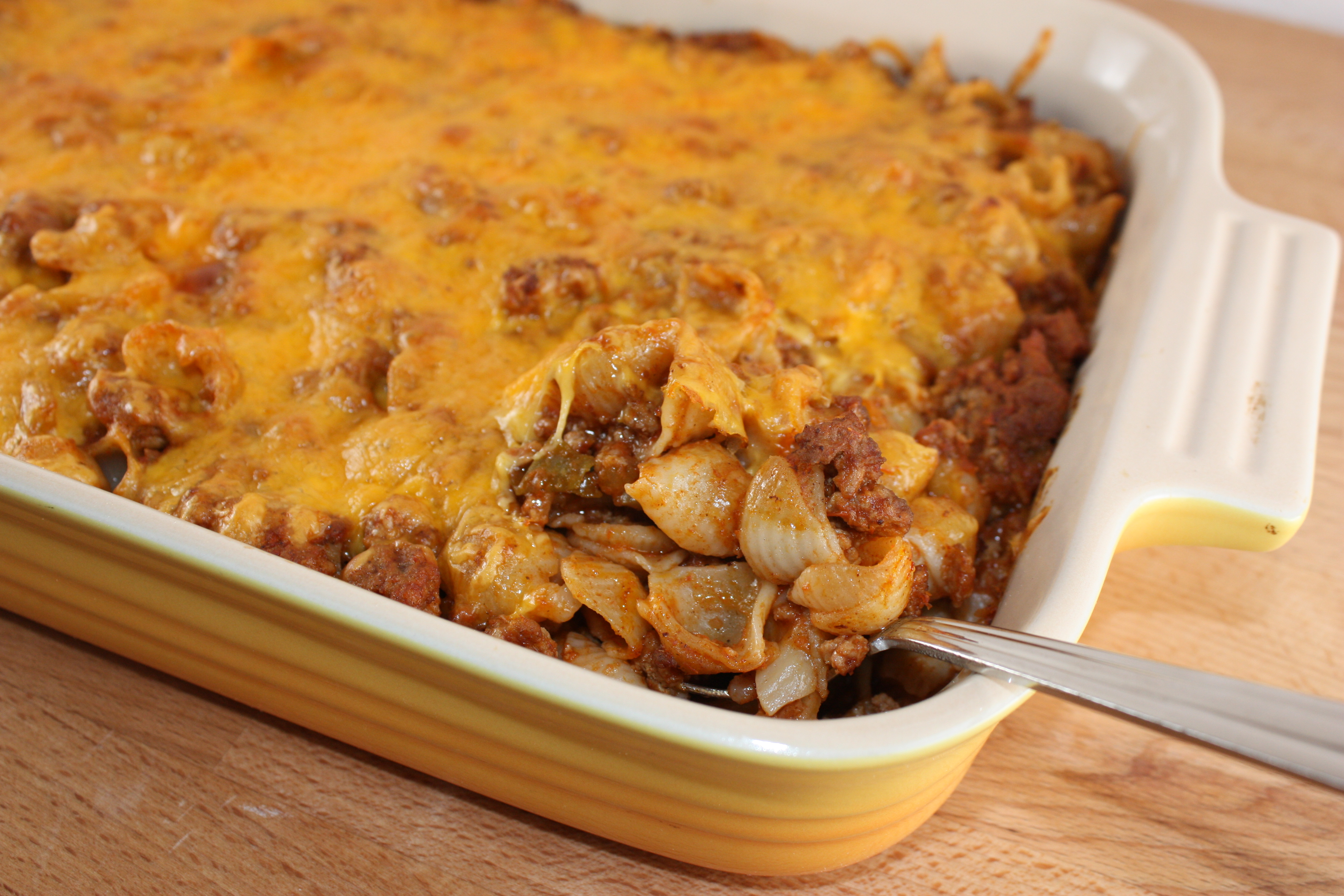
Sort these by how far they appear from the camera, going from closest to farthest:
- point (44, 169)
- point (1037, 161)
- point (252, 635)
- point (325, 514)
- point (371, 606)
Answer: point (371, 606) < point (252, 635) < point (325, 514) < point (44, 169) < point (1037, 161)

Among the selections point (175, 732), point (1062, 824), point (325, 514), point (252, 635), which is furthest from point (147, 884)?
point (1062, 824)

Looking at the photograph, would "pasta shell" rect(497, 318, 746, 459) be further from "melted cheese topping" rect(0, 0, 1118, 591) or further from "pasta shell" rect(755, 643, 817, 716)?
"pasta shell" rect(755, 643, 817, 716)

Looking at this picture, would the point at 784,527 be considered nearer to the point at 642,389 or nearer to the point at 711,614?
the point at 711,614

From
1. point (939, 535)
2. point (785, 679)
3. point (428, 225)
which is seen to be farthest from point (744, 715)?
point (428, 225)

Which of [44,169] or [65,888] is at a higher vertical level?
[44,169]

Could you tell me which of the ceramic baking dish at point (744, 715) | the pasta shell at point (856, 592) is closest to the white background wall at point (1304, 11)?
the ceramic baking dish at point (744, 715)

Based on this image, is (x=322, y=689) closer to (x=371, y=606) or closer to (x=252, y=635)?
(x=252, y=635)

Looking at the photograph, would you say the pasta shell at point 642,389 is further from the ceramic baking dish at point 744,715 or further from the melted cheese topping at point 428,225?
the ceramic baking dish at point 744,715

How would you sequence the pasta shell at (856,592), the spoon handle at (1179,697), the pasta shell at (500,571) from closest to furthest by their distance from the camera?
the spoon handle at (1179,697)
the pasta shell at (856,592)
the pasta shell at (500,571)
